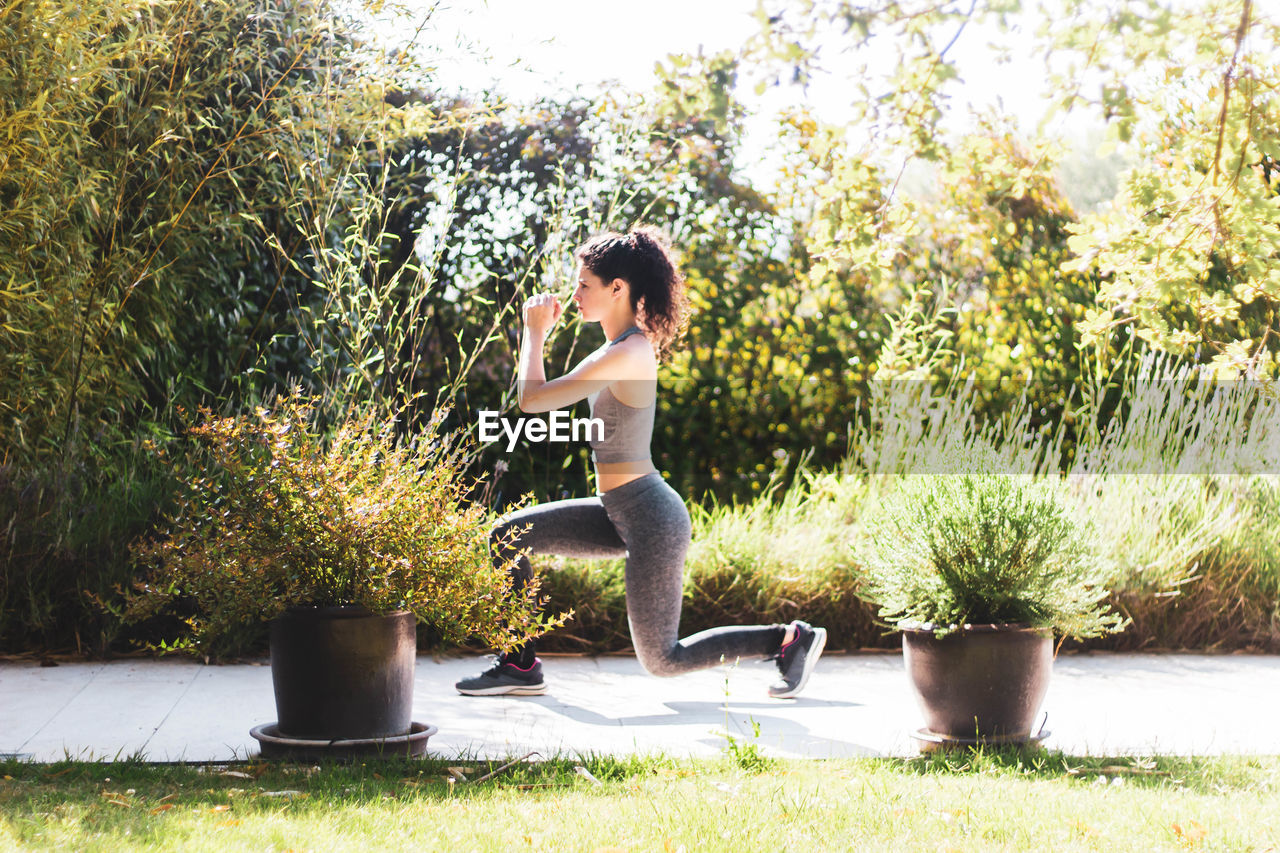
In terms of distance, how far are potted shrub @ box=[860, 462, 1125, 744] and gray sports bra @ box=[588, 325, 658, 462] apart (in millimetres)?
905

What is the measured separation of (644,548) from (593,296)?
85 cm

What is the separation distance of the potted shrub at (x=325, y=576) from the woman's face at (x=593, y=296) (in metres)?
0.83

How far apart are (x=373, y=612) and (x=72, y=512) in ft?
8.06

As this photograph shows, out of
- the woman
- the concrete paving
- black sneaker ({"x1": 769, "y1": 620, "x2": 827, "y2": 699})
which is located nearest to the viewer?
Result: the concrete paving

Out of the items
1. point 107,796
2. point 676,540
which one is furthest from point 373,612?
point 676,540

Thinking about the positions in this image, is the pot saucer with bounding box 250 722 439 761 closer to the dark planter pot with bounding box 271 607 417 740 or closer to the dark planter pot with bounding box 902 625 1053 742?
the dark planter pot with bounding box 271 607 417 740

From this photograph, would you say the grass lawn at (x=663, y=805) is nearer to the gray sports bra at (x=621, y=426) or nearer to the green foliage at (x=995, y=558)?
the green foliage at (x=995, y=558)

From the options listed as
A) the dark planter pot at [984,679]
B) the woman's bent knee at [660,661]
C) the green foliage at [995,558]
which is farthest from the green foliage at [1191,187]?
the woman's bent knee at [660,661]

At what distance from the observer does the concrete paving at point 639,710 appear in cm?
361

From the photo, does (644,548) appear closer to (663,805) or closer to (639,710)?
(639,710)

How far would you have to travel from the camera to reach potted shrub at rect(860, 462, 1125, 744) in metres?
3.45
